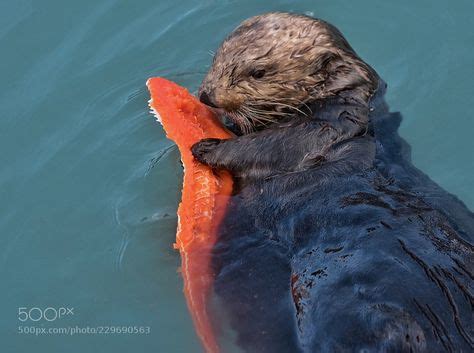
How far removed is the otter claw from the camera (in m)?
5.00

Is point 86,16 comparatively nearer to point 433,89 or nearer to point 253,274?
point 433,89

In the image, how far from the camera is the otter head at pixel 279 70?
5.17 metres

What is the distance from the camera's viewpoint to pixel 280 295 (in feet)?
13.7

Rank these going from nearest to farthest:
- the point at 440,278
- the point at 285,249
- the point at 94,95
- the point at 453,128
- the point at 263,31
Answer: the point at 440,278 → the point at 285,249 → the point at 263,31 → the point at 453,128 → the point at 94,95

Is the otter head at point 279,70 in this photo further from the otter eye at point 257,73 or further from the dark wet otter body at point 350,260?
the dark wet otter body at point 350,260

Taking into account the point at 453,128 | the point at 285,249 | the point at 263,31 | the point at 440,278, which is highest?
the point at 263,31

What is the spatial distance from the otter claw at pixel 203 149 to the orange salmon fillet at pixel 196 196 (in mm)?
34

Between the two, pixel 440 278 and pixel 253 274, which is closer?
pixel 440 278

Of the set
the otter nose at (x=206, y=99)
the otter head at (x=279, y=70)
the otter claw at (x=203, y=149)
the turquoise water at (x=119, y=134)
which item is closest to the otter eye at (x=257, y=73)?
the otter head at (x=279, y=70)

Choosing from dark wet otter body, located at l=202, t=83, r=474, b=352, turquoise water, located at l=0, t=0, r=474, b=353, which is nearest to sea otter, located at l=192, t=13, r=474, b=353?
dark wet otter body, located at l=202, t=83, r=474, b=352

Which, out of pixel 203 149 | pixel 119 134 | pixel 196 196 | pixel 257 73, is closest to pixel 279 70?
pixel 257 73

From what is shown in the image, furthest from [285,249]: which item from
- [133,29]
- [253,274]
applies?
[133,29]

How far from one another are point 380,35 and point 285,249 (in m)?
3.11

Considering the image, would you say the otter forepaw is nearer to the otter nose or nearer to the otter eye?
the otter nose
